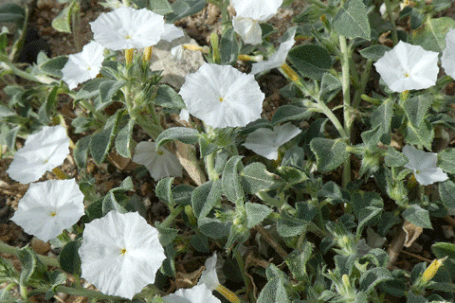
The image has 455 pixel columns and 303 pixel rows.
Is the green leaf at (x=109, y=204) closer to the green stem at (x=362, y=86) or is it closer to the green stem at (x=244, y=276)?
the green stem at (x=244, y=276)

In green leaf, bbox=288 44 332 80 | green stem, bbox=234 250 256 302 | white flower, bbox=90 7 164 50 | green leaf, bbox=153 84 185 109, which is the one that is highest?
white flower, bbox=90 7 164 50

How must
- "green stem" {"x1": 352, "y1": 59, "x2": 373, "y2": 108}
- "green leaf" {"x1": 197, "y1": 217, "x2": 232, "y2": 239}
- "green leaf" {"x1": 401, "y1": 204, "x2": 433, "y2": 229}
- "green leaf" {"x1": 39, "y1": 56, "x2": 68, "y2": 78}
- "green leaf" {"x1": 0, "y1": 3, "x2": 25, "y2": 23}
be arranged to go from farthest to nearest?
"green leaf" {"x1": 0, "y1": 3, "x2": 25, "y2": 23} < "green stem" {"x1": 352, "y1": 59, "x2": 373, "y2": 108} < "green leaf" {"x1": 39, "y1": 56, "x2": 68, "y2": 78} < "green leaf" {"x1": 401, "y1": 204, "x2": 433, "y2": 229} < "green leaf" {"x1": 197, "y1": 217, "x2": 232, "y2": 239}

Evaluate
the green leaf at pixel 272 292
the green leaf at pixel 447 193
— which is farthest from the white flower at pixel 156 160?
the green leaf at pixel 447 193

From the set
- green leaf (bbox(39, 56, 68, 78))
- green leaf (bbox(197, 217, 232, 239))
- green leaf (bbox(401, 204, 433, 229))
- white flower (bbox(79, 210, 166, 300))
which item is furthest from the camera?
A: green leaf (bbox(39, 56, 68, 78))

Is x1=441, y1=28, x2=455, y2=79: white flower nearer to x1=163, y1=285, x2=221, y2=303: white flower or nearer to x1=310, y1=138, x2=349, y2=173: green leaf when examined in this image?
x1=310, y1=138, x2=349, y2=173: green leaf

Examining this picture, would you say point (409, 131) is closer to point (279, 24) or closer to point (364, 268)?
point (364, 268)

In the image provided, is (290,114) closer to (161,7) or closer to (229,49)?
(229,49)

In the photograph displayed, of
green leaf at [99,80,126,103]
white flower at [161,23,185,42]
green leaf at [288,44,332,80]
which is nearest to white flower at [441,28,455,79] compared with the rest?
green leaf at [288,44,332,80]
